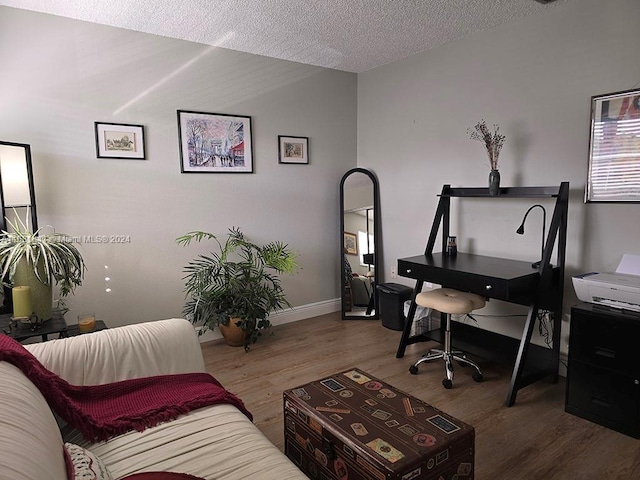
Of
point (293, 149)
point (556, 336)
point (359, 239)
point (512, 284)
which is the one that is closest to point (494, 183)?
point (512, 284)

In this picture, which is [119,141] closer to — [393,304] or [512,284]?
[393,304]

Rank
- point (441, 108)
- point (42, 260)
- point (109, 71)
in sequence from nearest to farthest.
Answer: point (42, 260)
point (109, 71)
point (441, 108)

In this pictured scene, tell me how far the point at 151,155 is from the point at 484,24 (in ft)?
8.72

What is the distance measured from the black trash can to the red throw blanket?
7.21 ft

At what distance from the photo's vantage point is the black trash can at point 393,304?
12.5 ft

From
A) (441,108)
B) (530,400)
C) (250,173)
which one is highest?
(441,108)

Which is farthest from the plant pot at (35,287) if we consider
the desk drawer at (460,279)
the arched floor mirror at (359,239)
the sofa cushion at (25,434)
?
the arched floor mirror at (359,239)

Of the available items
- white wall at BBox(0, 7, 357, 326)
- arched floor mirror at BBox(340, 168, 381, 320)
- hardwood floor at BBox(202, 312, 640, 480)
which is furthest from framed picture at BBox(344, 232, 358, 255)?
hardwood floor at BBox(202, 312, 640, 480)

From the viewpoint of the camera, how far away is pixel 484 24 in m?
3.10

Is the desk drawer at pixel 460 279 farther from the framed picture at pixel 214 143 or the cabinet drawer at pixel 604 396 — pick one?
the framed picture at pixel 214 143

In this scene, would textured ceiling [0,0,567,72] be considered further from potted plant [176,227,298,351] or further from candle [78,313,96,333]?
candle [78,313,96,333]

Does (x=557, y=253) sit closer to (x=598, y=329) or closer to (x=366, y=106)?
(x=598, y=329)

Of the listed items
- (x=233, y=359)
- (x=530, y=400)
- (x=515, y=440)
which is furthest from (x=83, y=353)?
(x=530, y=400)

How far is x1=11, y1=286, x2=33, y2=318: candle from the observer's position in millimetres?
2324
